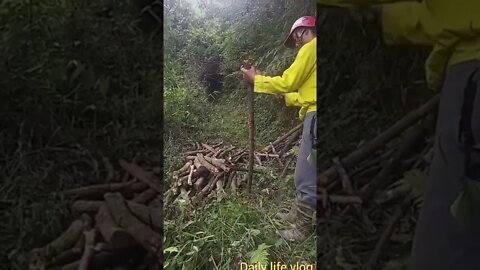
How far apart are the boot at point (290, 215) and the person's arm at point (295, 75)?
347mm

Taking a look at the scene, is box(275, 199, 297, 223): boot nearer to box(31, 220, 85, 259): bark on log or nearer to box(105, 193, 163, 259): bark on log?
box(105, 193, 163, 259): bark on log

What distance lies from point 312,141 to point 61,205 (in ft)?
2.55

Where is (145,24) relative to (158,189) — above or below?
above

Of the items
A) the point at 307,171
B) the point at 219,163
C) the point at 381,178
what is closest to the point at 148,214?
the point at 219,163

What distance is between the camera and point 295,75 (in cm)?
201

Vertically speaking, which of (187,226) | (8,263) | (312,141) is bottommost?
(8,263)

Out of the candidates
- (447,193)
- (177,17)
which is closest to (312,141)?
(447,193)

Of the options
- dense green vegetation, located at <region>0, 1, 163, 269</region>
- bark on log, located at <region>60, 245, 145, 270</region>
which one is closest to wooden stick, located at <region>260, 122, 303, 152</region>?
dense green vegetation, located at <region>0, 1, 163, 269</region>

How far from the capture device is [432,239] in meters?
1.93

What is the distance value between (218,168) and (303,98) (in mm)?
329

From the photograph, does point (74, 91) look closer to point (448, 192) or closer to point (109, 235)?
point (109, 235)

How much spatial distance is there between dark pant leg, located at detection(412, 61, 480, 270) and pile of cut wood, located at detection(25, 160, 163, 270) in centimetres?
78

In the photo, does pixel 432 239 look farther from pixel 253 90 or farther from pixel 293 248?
pixel 253 90

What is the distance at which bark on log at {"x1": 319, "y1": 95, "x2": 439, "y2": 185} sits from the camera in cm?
199
